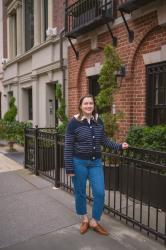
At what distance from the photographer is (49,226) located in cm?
452

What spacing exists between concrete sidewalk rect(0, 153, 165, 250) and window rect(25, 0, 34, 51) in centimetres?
920

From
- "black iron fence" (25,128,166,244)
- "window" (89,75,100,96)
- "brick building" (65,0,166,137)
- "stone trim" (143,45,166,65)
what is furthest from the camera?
"window" (89,75,100,96)

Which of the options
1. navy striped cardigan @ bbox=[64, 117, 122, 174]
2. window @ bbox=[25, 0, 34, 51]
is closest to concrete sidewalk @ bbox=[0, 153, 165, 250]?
navy striped cardigan @ bbox=[64, 117, 122, 174]

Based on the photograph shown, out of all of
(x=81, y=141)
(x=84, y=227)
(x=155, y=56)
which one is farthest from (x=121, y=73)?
(x=84, y=227)

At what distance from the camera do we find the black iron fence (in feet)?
13.7

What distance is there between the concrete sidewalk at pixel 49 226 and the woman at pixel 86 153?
0.24 meters

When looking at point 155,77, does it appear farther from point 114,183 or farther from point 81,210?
point 81,210

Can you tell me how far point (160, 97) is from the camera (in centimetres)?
691

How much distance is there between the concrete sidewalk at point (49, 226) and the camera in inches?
155

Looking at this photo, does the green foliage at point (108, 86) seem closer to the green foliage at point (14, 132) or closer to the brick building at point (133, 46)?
the brick building at point (133, 46)

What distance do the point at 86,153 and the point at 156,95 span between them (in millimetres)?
3372

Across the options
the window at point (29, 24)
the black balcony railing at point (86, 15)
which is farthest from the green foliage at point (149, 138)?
the window at point (29, 24)

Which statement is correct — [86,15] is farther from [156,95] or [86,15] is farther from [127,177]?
[127,177]

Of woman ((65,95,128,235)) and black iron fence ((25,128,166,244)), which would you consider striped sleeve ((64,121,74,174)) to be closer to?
woman ((65,95,128,235))
